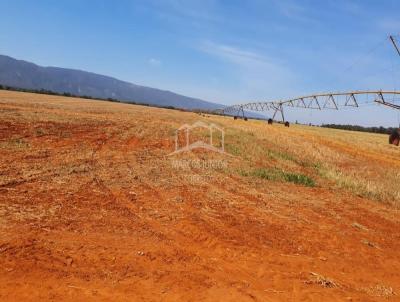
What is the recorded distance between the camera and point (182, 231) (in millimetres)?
8484

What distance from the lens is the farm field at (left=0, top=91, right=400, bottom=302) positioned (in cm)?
623

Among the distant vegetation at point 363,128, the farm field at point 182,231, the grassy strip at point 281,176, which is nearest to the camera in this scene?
the farm field at point 182,231

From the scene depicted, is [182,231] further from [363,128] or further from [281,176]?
[363,128]

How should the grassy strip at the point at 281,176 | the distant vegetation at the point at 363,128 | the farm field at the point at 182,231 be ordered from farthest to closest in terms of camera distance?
the distant vegetation at the point at 363,128 < the grassy strip at the point at 281,176 < the farm field at the point at 182,231

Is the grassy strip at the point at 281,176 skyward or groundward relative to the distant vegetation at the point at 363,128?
skyward

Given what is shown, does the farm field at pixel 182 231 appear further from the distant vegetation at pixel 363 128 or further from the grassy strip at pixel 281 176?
the distant vegetation at pixel 363 128

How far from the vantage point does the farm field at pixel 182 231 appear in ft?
20.4

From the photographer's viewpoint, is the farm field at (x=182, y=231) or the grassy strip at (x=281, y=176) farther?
the grassy strip at (x=281, y=176)

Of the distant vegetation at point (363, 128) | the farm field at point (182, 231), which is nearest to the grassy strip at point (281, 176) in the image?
the farm field at point (182, 231)

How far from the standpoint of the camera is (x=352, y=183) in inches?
642

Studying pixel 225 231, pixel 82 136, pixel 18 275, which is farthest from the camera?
pixel 82 136

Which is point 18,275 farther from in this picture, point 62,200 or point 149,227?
point 62,200

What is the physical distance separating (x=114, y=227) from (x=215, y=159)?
32.5 feet

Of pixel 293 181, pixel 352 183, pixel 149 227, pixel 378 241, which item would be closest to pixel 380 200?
pixel 352 183
